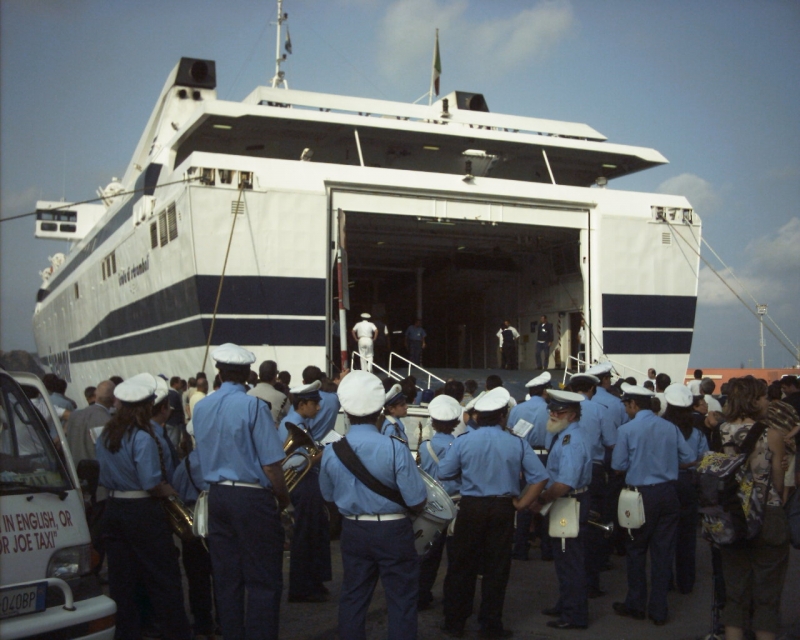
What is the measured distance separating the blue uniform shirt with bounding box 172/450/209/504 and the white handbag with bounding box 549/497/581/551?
2.18 m

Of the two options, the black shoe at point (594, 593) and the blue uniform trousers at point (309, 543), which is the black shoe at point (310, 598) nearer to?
the blue uniform trousers at point (309, 543)

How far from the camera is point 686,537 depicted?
6.74 m

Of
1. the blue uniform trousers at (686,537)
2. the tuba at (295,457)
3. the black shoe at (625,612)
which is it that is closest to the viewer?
the tuba at (295,457)

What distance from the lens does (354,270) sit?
22.2m

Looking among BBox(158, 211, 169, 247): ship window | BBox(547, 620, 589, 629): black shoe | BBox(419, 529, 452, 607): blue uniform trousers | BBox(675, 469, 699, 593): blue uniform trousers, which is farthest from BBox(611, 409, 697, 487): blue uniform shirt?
BBox(158, 211, 169, 247): ship window

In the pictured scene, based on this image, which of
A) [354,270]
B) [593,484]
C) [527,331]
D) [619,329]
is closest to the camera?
[593,484]

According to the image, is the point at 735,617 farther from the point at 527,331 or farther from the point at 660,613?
the point at 527,331

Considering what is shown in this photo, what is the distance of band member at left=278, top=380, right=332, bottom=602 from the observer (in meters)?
6.29

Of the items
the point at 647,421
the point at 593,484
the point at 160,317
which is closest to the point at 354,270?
the point at 160,317

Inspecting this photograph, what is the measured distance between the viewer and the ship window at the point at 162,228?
540 inches

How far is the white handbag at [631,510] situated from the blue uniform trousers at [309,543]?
2.17 metres

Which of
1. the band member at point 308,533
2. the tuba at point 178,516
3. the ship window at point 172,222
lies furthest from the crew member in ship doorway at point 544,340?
the tuba at point 178,516

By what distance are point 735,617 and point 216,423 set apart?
2.93 metres

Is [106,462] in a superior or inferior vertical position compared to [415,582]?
superior
